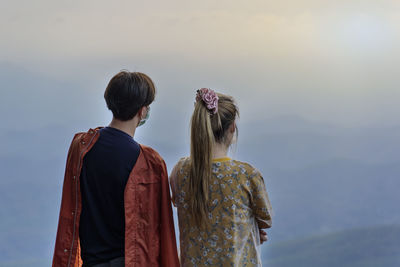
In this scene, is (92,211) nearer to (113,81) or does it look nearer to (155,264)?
(155,264)

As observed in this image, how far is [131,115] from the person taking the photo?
5.49 feet

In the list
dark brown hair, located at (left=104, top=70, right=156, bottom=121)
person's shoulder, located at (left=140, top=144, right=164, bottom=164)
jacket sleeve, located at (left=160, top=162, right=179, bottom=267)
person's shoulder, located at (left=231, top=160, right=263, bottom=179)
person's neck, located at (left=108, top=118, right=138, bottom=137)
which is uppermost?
dark brown hair, located at (left=104, top=70, right=156, bottom=121)

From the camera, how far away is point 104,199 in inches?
64.8

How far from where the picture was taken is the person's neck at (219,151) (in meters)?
1.79

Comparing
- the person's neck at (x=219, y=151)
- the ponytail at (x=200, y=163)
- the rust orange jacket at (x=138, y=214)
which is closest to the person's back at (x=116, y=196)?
the rust orange jacket at (x=138, y=214)

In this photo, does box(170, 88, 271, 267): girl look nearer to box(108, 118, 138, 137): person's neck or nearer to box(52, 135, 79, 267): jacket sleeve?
box(108, 118, 138, 137): person's neck

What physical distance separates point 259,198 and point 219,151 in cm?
21

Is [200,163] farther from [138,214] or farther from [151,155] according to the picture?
[138,214]

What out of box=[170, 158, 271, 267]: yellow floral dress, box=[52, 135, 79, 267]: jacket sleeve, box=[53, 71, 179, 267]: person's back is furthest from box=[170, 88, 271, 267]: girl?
box=[52, 135, 79, 267]: jacket sleeve

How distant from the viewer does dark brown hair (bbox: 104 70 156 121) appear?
1648mm

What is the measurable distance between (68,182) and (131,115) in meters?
0.30

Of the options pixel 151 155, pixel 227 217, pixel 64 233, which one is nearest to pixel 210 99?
pixel 151 155

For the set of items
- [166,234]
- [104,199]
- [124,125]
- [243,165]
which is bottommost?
[166,234]

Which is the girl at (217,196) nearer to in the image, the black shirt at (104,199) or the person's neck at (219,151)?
the person's neck at (219,151)
